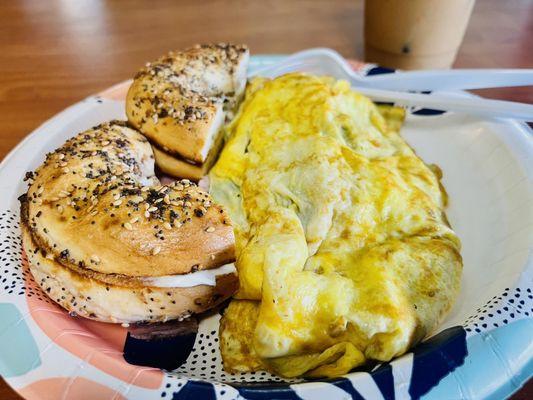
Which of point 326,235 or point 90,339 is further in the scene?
point 326,235

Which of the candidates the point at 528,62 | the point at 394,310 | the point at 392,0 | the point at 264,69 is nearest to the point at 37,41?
the point at 264,69

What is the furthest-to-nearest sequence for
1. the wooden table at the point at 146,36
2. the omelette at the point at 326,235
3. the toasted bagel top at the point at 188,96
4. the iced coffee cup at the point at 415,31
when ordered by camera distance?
the wooden table at the point at 146,36
the iced coffee cup at the point at 415,31
the toasted bagel top at the point at 188,96
the omelette at the point at 326,235

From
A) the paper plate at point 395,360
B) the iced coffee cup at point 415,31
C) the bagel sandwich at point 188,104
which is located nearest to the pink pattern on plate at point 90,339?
the paper plate at point 395,360

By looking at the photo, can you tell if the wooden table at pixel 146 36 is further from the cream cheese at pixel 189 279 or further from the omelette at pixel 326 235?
the cream cheese at pixel 189 279

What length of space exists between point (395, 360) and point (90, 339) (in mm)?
806

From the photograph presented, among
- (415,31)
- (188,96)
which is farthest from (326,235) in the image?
(415,31)

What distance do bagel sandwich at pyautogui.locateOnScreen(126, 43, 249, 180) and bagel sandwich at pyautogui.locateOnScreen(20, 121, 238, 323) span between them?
373 mm

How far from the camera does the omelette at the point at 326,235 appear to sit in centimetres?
115

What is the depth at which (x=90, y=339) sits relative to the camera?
3.89 feet

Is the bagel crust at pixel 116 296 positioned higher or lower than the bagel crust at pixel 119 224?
lower

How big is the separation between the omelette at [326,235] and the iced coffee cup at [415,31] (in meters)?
0.73

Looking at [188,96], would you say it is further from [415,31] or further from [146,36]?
[146,36]

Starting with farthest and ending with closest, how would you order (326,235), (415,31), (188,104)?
(415,31) < (188,104) < (326,235)

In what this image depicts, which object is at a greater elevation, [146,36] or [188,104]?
[188,104]
